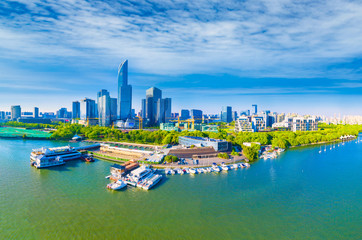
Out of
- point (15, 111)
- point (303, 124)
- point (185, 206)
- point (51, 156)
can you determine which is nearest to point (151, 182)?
point (185, 206)

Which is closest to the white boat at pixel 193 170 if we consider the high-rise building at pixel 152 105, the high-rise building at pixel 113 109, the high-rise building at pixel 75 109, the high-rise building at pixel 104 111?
the high-rise building at pixel 104 111

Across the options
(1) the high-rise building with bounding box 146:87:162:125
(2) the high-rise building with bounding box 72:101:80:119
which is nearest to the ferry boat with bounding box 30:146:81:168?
(1) the high-rise building with bounding box 146:87:162:125

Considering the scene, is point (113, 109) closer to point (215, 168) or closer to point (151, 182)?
point (215, 168)

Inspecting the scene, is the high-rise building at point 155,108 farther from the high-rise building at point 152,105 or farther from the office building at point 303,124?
the office building at point 303,124

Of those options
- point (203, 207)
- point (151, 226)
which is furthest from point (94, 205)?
point (203, 207)

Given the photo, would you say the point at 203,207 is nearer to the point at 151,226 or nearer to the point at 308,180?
the point at 151,226
